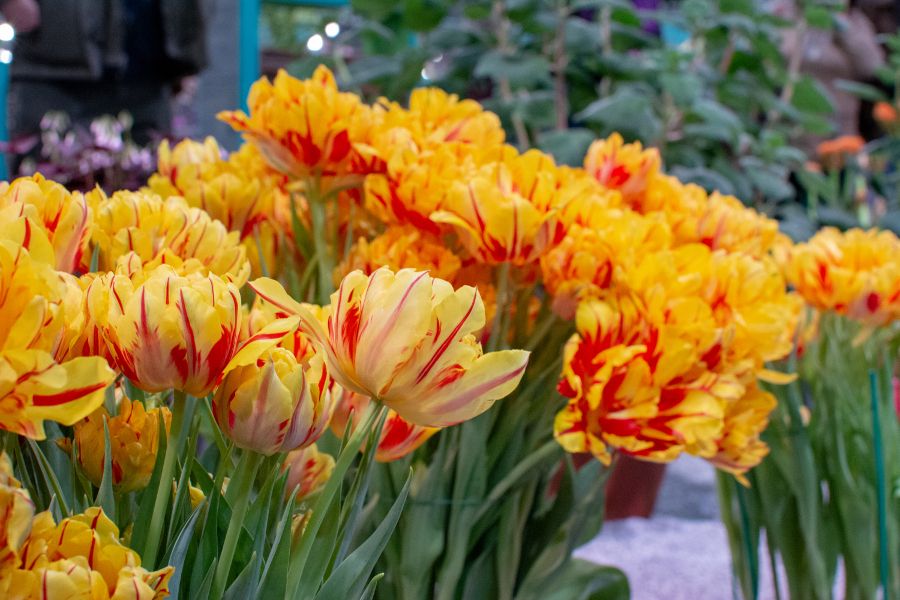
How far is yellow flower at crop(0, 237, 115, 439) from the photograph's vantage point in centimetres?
17

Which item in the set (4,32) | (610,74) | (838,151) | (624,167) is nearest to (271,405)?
(624,167)

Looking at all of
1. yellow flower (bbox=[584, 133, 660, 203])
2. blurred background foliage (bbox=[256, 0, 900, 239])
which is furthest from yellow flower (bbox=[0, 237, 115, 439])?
blurred background foliage (bbox=[256, 0, 900, 239])

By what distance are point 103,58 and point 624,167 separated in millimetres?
967

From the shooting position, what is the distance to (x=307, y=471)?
12.1 inches

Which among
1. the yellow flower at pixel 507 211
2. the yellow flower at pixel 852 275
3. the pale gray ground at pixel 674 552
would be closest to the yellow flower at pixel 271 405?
the yellow flower at pixel 507 211

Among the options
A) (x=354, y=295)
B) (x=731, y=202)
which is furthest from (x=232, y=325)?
(x=731, y=202)

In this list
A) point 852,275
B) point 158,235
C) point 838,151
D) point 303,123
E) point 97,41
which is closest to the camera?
point 158,235

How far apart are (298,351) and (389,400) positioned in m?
0.03

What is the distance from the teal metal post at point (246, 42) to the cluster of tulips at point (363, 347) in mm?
1129

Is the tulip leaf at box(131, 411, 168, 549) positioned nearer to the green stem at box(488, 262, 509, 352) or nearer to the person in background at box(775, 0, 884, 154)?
the green stem at box(488, 262, 509, 352)

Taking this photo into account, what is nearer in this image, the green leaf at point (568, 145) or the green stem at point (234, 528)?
the green stem at point (234, 528)

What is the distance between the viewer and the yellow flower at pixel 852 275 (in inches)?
22.2

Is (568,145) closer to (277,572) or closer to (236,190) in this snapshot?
(236,190)

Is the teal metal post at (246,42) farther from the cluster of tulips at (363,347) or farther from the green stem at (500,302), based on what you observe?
the green stem at (500,302)
